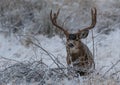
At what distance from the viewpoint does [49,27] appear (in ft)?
33.1

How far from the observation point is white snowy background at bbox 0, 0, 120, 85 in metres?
9.22

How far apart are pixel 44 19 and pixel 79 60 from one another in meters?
3.45

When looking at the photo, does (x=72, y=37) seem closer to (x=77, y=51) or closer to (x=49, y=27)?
(x=77, y=51)

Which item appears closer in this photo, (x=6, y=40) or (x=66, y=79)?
(x=66, y=79)

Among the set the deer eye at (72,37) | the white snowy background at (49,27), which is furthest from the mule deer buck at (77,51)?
the white snowy background at (49,27)

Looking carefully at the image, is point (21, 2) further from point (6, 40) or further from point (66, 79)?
point (66, 79)

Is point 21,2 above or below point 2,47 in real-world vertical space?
above

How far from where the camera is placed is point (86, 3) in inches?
419

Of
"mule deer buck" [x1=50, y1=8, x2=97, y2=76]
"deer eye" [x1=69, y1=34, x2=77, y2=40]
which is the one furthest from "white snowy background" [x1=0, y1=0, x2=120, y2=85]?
"deer eye" [x1=69, y1=34, x2=77, y2=40]

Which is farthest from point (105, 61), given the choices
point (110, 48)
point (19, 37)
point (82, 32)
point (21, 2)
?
point (21, 2)

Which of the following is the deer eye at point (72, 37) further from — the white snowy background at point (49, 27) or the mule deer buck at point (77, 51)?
the white snowy background at point (49, 27)

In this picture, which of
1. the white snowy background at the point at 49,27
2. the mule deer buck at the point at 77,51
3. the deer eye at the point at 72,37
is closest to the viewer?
the mule deer buck at the point at 77,51

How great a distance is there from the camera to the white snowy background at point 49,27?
922 cm

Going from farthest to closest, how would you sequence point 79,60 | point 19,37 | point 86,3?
point 86,3 < point 19,37 < point 79,60
